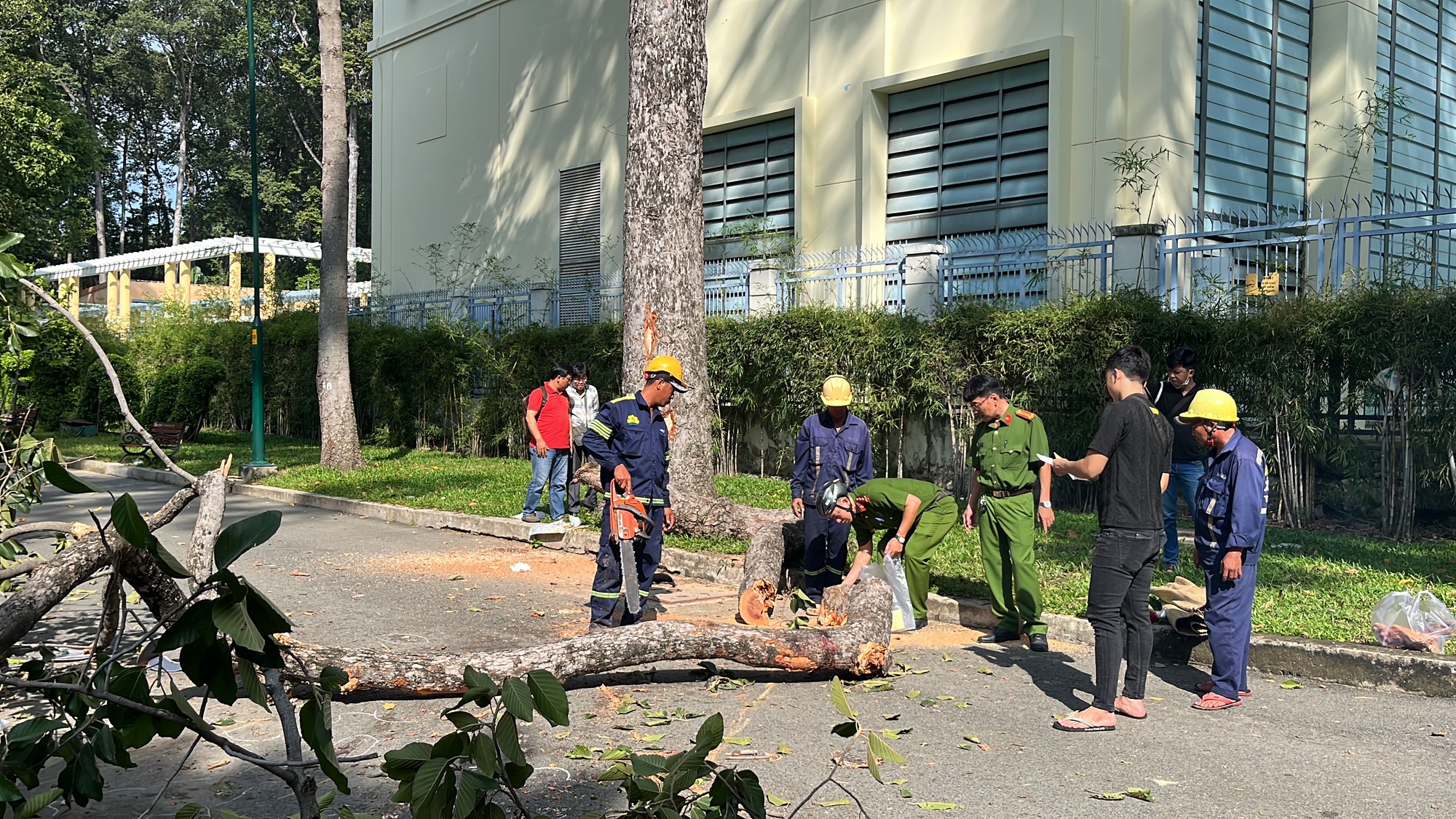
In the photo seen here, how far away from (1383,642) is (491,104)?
22877 mm

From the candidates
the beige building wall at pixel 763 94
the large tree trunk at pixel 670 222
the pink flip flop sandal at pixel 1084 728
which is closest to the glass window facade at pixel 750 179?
the beige building wall at pixel 763 94

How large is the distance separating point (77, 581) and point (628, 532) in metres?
3.55

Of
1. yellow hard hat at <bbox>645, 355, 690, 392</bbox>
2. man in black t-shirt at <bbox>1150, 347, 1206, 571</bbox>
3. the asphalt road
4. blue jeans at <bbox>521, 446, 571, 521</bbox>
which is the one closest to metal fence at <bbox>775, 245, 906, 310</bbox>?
blue jeans at <bbox>521, 446, 571, 521</bbox>

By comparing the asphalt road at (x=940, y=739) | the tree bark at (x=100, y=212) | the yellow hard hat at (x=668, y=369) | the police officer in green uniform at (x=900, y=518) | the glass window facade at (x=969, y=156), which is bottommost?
the asphalt road at (x=940, y=739)

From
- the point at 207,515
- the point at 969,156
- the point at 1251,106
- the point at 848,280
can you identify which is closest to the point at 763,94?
the point at 969,156

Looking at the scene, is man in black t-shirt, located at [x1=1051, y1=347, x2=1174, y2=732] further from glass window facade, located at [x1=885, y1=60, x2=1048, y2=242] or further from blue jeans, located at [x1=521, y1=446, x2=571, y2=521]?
glass window facade, located at [x1=885, y1=60, x2=1048, y2=242]

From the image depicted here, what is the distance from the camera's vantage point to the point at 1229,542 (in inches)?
247

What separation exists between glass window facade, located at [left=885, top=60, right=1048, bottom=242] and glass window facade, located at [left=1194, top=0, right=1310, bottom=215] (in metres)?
2.35

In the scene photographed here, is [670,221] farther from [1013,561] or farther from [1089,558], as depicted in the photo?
[1013,561]

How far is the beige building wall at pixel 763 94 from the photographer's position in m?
15.3

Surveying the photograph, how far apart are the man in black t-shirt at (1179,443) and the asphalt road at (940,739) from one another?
8.51 feet

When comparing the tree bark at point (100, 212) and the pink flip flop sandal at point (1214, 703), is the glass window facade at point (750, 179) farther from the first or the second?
the tree bark at point (100, 212)

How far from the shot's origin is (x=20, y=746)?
2.96m

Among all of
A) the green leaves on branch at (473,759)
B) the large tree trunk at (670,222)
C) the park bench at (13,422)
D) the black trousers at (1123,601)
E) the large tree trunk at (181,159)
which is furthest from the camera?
the large tree trunk at (181,159)
